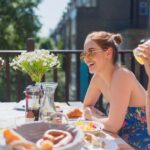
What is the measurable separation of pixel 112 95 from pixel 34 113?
395 millimetres

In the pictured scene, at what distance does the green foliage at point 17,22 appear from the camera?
19.2 meters

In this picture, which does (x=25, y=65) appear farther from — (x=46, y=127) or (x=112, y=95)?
(x=46, y=127)

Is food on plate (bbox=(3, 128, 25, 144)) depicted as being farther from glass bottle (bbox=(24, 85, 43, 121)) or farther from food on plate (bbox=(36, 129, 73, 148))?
glass bottle (bbox=(24, 85, 43, 121))

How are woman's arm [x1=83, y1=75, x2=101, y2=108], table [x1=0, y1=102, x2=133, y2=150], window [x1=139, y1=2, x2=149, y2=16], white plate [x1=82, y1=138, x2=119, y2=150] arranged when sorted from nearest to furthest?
white plate [x1=82, y1=138, x2=119, y2=150], table [x1=0, y1=102, x2=133, y2=150], woman's arm [x1=83, y1=75, x2=101, y2=108], window [x1=139, y1=2, x2=149, y2=16]

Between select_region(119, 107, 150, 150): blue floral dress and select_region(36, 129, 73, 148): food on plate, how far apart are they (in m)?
0.93

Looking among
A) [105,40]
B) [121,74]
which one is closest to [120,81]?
[121,74]

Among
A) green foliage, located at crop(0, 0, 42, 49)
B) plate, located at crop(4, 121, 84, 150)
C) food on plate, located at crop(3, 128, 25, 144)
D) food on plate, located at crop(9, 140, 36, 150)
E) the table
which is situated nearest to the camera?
food on plate, located at crop(9, 140, 36, 150)

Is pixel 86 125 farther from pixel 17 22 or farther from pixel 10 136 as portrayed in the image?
pixel 17 22

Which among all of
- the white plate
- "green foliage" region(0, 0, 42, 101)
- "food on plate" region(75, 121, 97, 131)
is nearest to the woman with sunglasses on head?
"food on plate" region(75, 121, 97, 131)

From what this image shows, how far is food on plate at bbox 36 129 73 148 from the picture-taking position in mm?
1228

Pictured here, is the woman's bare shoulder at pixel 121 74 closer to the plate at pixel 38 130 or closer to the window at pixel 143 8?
the plate at pixel 38 130

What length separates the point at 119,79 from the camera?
210cm

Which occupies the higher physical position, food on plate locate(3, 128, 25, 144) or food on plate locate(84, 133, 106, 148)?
food on plate locate(3, 128, 25, 144)

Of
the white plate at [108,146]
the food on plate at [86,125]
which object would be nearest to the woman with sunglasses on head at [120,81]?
the food on plate at [86,125]
